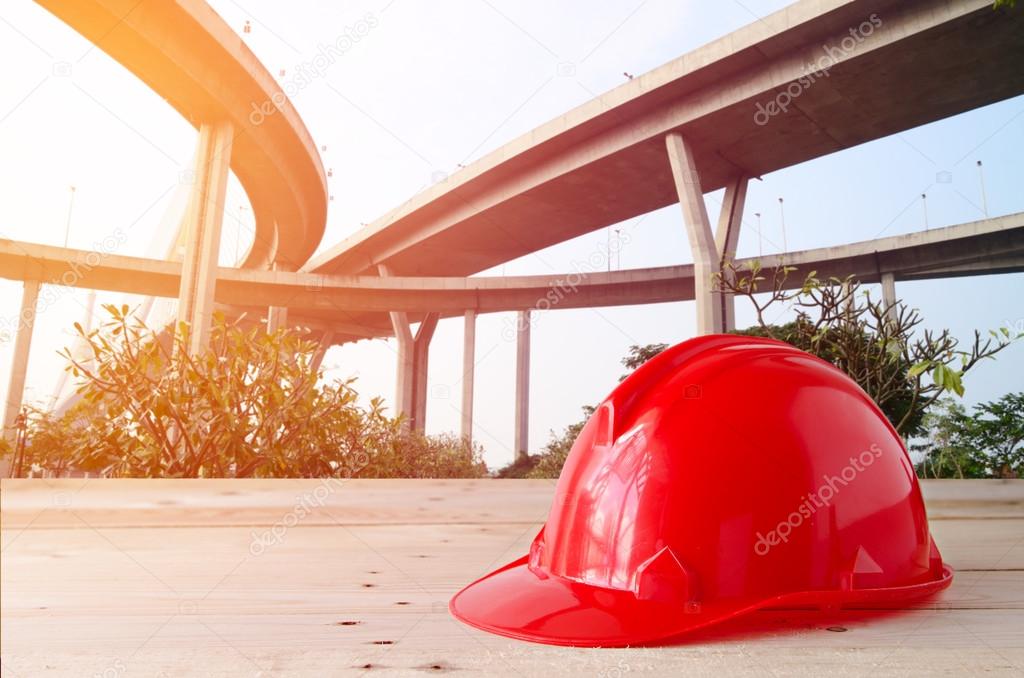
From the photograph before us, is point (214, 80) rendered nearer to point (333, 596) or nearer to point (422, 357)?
point (333, 596)

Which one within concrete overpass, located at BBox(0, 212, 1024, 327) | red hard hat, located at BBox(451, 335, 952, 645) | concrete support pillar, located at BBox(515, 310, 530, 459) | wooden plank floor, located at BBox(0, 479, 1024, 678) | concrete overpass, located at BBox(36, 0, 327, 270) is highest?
concrete overpass, located at BBox(36, 0, 327, 270)

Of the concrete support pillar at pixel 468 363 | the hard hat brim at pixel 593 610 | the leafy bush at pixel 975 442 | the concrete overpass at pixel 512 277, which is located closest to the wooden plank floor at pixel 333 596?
the hard hat brim at pixel 593 610

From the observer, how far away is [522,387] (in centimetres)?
2130

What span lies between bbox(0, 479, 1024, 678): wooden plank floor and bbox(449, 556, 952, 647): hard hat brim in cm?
3

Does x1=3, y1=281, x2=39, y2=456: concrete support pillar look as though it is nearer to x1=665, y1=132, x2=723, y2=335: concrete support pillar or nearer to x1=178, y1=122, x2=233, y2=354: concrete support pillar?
x1=178, y1=122, x2=233, y2=354: concrete support pillar

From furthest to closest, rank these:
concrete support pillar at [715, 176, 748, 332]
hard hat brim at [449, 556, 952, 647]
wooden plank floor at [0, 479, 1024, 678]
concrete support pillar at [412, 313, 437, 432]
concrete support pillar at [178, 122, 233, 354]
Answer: concrete support pillar at [412, 313, 437, 432]
concrete support pillar at [715, 176, 748, 332]
concrete support pillar at [178, 122, 233, 354]
hard hat brim at [449, 556, 952, 647]
wooden plank floor at [0, 479, 1024, 678]

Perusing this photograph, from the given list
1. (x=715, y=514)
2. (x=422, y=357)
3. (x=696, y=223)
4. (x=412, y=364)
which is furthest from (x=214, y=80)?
(x=422, y=357)

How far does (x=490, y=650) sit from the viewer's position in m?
0.71

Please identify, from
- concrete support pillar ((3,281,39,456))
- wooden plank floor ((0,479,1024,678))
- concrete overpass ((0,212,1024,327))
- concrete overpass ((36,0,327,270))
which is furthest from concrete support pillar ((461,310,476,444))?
wooden plank floor ((0,479,1024,678))

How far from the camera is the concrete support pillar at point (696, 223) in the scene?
36.9ft

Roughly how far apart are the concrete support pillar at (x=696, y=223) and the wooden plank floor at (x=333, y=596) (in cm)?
961

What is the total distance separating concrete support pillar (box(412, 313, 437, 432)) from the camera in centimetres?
2243

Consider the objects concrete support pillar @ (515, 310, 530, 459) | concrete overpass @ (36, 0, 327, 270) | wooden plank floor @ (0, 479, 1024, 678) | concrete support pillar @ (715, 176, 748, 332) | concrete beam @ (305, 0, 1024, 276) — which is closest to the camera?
wooden plank floor @ (0, 479, 1024, 678)

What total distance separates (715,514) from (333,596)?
1.95 ft
